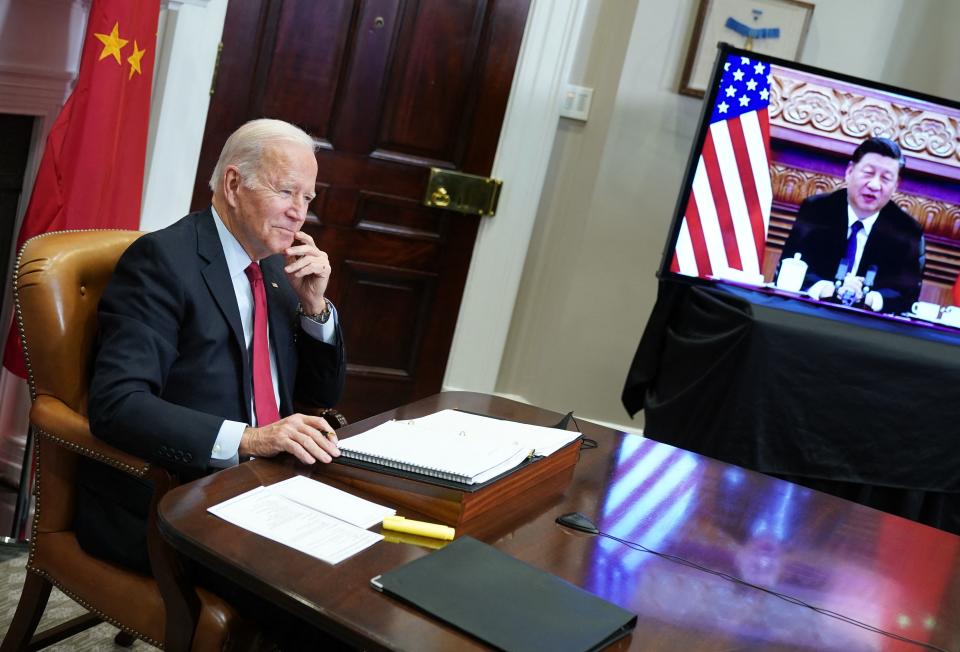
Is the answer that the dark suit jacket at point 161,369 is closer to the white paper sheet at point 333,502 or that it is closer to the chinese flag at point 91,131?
the white paper sheet at point 333,502

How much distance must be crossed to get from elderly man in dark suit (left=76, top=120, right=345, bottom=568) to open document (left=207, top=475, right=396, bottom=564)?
0.35 feet

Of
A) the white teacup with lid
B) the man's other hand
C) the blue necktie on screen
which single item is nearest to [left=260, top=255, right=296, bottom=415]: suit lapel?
the man's other hand

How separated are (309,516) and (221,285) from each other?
650 mm

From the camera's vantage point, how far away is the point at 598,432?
7.39 feet

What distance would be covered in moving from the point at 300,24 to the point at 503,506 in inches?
101

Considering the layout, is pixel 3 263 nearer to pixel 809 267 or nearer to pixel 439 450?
pixel 439 450

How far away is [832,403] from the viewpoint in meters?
3.49

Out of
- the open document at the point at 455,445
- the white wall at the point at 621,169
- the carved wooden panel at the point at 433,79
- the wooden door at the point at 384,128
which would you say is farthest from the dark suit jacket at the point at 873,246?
the open document at the point at 455,445

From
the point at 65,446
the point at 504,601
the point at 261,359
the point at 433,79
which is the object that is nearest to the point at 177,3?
the point at 433,79

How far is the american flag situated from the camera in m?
3.61

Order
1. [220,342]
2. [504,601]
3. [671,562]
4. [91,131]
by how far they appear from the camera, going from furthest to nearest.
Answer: [91,131] < [220,342] < [671,562] < [504,601]

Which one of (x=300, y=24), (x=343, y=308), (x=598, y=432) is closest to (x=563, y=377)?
(x=343, y=308)

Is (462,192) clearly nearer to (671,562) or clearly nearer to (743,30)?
(743,30)

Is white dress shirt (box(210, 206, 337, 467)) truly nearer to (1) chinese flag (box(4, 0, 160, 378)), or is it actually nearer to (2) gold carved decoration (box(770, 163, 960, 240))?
(1) chinese flag (box(4, 0, 160, 378))
